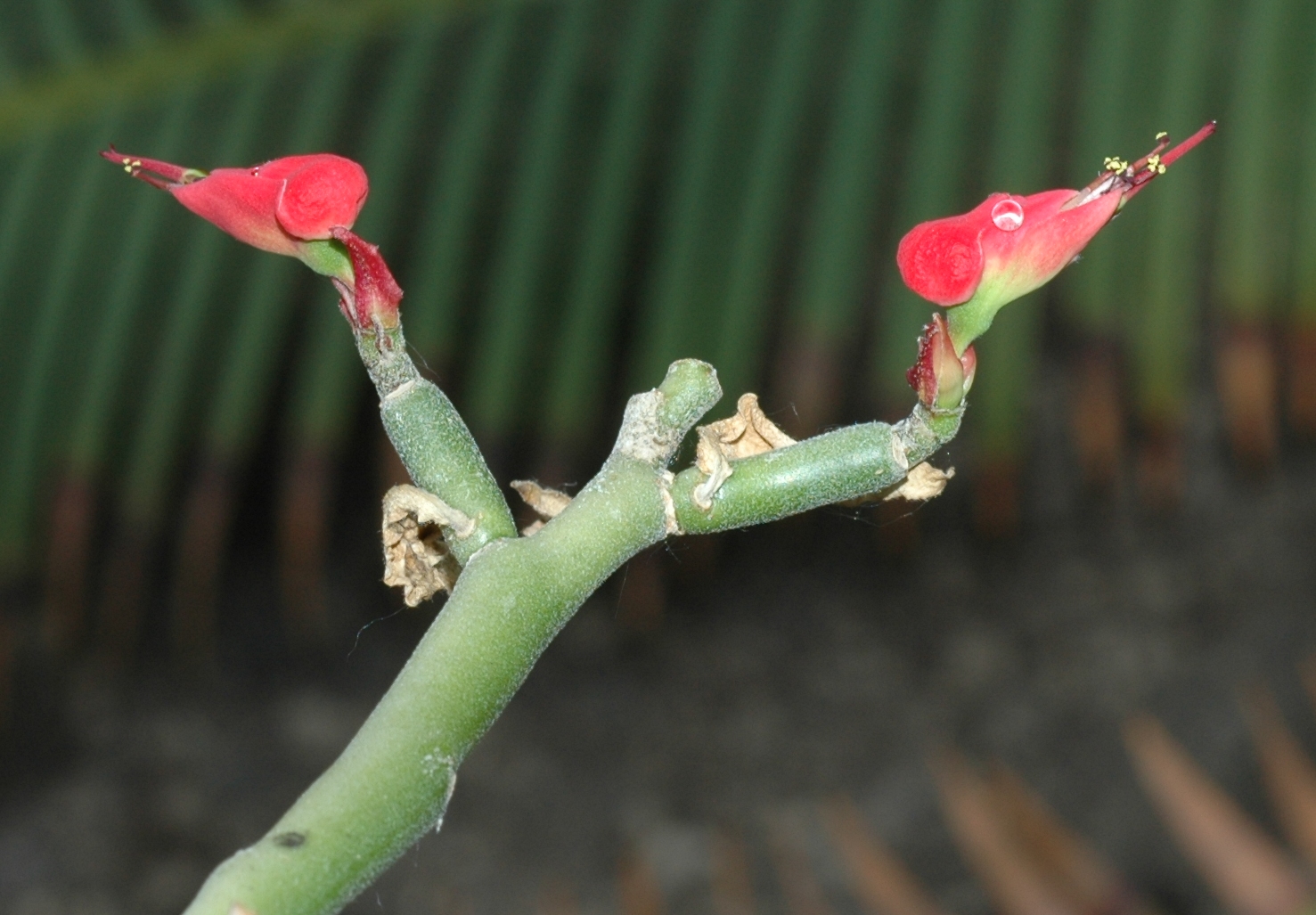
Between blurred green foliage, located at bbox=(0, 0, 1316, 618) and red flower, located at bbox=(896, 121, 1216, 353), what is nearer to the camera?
red flower, located at bbox=(896, 121, 1216, 353)

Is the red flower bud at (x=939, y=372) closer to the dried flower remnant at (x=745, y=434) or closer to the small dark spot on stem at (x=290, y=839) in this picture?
the dried flower remnant at (x=745, y=434)

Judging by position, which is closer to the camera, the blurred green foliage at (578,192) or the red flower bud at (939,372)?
the red flower bud at (939,372)

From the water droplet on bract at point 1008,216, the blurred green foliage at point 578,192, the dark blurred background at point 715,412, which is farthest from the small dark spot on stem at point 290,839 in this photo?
the blurred green foliage at point 578,192

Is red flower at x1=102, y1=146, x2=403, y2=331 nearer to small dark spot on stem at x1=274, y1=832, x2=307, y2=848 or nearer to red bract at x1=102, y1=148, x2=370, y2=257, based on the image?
red bract at x1=102, y1=148, x2=370, y2=257

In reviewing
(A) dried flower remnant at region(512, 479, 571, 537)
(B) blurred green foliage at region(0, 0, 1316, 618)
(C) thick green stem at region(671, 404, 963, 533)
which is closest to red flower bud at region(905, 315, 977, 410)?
(C) thick green stem at region(671, 404, 963, 533)

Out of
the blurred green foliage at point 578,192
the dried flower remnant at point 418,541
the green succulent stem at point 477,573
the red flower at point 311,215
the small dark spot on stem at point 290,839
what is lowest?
the small dark spot on stem at point 290,839

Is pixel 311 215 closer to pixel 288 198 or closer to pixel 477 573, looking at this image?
pixel 288 198

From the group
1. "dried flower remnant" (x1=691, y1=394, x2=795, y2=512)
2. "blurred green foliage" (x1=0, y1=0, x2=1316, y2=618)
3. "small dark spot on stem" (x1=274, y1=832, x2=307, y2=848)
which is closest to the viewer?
"small dark spot on stem" (x1=274, y1=832, x2=307, y2=848)
